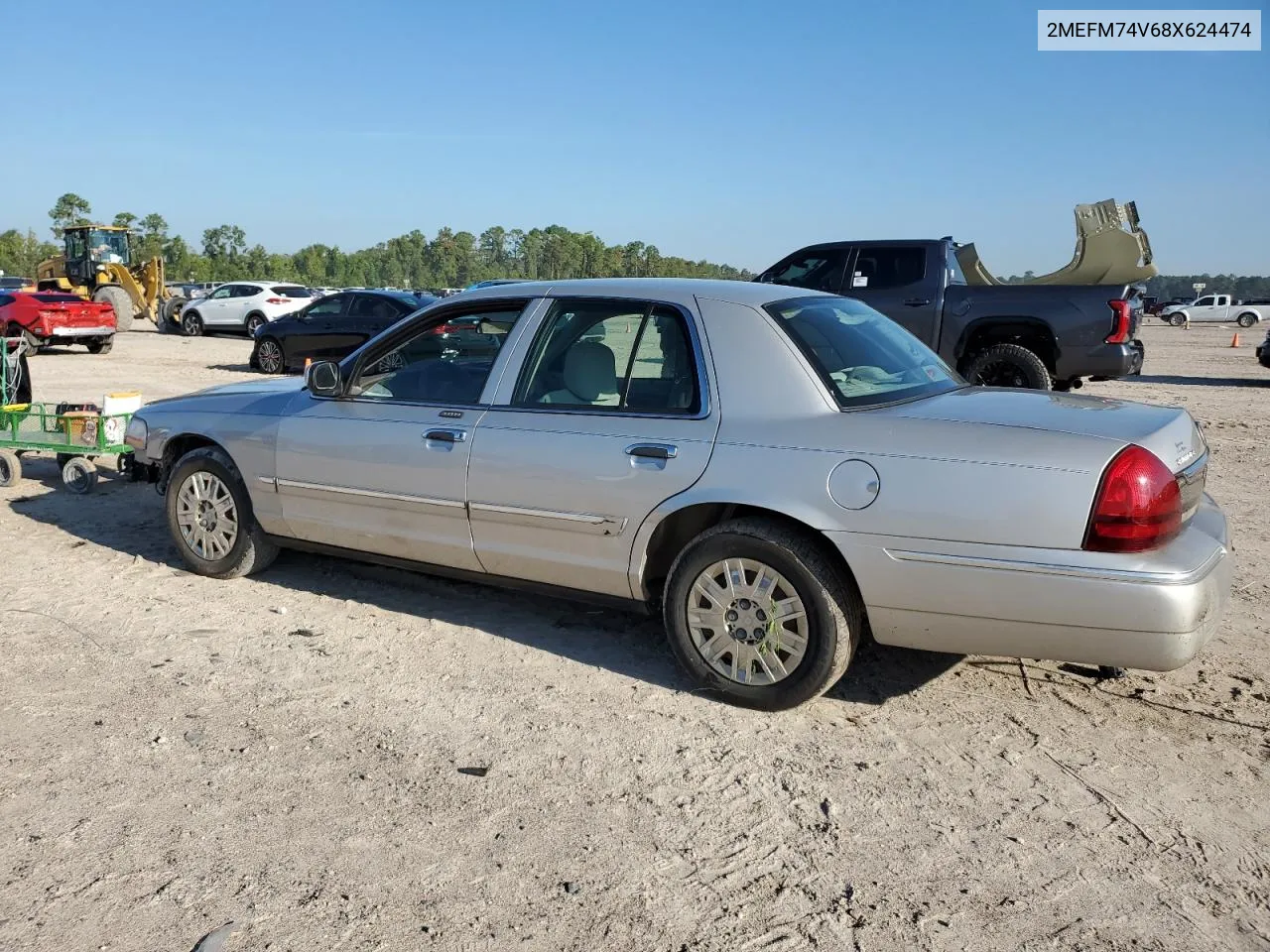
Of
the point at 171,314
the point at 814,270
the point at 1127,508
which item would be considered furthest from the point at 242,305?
the point at 1127,508

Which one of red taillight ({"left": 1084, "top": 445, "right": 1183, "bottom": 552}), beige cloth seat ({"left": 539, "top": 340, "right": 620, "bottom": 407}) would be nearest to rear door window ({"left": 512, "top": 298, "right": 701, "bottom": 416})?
beige cloth seat ({"left": 539, "top": 340, "right": 620, "bottom": 407})

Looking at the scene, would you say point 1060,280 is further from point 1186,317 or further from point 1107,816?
point 1186,317

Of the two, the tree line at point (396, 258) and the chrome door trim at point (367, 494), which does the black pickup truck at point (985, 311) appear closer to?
the chrome door trim at point (367, 494)

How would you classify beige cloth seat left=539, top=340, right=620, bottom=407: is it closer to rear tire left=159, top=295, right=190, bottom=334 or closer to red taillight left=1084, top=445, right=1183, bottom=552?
red taillight left=1084, top=445, right=1183, bottom=552

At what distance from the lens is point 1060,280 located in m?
13.8

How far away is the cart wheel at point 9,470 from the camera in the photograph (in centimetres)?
820

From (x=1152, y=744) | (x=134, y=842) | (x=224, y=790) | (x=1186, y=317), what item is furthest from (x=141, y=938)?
(x=1186, y=317)

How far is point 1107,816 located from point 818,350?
6.36 ft

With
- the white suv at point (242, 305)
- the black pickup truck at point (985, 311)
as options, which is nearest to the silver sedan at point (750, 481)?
the black pickup truck at point (985, 311)

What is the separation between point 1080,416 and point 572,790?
87.0 inches

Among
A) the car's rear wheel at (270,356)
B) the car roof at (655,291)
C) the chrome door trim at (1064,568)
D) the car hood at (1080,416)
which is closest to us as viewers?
the chrome door trim at (1064,568)

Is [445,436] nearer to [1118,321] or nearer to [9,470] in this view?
[9,470]

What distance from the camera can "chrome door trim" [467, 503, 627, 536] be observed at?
433 cm

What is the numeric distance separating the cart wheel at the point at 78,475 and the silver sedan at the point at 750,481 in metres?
3.05
